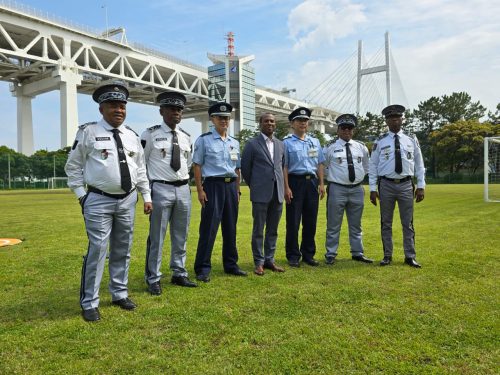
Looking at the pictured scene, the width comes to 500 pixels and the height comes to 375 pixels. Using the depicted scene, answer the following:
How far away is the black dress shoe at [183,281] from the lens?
4508mm

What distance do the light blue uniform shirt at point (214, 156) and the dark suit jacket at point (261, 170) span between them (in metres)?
0.34

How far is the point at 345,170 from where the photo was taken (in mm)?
5750

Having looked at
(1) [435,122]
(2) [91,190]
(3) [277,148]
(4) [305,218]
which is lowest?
(4) [305,218]

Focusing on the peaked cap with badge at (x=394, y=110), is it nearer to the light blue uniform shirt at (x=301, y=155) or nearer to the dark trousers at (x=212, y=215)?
the light blue uniform shirt at (x=301, y=155)

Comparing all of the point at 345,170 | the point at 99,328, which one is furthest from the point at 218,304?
the point at 345,170

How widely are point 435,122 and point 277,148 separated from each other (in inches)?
2640

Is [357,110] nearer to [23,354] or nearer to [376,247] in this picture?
[376,247]

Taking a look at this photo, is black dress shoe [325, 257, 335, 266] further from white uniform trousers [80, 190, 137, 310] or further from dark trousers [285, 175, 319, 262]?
white uniform trousers [80, 190, 137, 310]

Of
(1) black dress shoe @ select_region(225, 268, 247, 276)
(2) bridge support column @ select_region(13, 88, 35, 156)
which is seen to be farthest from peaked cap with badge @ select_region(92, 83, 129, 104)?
(2) bridge support column @ select_region(13, 88, 35, 156)

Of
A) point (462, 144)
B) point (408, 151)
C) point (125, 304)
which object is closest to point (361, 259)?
point (408, 151)

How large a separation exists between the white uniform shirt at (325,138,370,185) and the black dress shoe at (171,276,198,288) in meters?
2.60

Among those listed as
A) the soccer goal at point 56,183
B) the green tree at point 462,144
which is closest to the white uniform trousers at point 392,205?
the green tree at point 462,144

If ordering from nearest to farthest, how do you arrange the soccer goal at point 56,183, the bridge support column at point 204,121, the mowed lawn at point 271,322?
the mowed lawn at point 271,322 < the soccer goal at point 56,183 < the bridge support column at point 204,121

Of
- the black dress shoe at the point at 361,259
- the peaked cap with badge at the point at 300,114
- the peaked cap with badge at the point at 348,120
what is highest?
the peaked cap with badge at the point at 300,114
